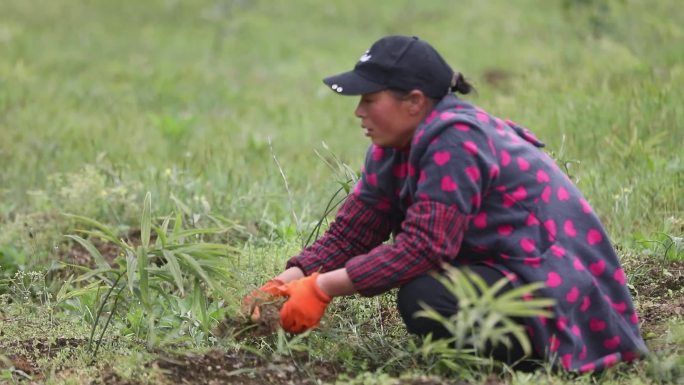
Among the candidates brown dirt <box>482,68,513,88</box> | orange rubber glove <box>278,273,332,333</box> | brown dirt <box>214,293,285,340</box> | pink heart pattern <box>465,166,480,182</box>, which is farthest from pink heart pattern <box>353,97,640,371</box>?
brown dirt <box>482,68,513,88</box>

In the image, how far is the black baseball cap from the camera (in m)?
3.14

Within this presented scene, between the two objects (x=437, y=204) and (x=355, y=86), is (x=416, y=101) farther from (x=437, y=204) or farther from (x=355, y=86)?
(x=437, y=204)

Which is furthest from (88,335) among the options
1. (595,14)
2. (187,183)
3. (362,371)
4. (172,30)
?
(172,30)

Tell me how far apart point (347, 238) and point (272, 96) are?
5.81 m

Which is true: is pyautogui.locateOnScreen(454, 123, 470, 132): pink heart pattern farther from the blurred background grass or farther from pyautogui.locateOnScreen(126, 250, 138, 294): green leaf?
pyautogui.locateOnScreen(126, 250, 138, 294): green leaf

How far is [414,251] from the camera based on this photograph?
10.1 ft

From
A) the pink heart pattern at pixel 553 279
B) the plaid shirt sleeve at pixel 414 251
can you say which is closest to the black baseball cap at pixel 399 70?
the plaid shirt sleeve at pixel 414 251

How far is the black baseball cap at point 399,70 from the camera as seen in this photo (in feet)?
10.3

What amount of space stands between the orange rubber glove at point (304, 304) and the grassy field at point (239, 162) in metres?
0.07

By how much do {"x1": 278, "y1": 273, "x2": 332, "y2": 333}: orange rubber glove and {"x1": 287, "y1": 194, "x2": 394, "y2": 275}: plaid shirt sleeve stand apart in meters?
0.28

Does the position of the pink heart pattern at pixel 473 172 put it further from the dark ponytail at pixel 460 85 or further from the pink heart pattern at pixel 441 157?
the dark ponytail at pixel 460 85

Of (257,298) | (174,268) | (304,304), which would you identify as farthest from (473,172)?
(174,268)

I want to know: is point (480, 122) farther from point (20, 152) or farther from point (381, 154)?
point (20, 152)

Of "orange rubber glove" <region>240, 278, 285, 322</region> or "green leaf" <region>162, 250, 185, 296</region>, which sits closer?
"green leaf" <region>162, 250, 185, 296</region>
